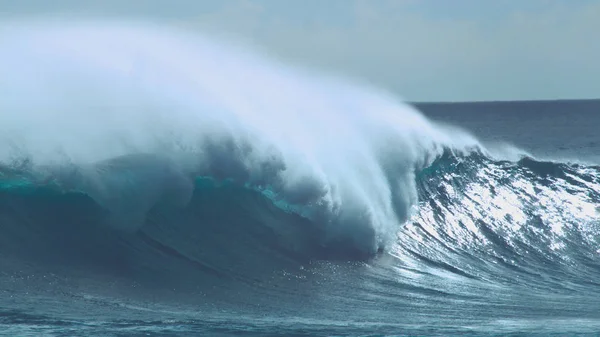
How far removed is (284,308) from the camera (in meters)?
11.1

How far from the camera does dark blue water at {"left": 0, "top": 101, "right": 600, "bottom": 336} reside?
10.2 m

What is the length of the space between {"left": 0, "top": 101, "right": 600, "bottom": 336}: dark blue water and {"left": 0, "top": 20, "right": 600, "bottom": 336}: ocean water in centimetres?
4

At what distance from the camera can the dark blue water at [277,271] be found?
1017 cm

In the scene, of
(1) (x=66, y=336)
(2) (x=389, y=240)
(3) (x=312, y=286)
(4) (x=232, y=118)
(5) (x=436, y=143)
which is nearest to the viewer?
(1) (x=66, y=336)

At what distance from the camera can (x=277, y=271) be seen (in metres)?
12.8

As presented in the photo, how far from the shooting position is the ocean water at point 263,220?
10.7 metres

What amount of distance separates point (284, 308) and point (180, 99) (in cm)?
695

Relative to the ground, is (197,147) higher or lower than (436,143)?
lower

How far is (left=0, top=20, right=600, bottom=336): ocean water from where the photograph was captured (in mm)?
10734

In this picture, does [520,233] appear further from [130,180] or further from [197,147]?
[130,180]

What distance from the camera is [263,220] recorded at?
47.9 feet

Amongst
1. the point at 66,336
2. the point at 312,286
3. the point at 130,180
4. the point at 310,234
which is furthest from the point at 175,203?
the point at 66,336

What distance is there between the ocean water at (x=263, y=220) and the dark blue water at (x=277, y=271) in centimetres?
4

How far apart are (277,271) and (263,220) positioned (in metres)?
1.85
